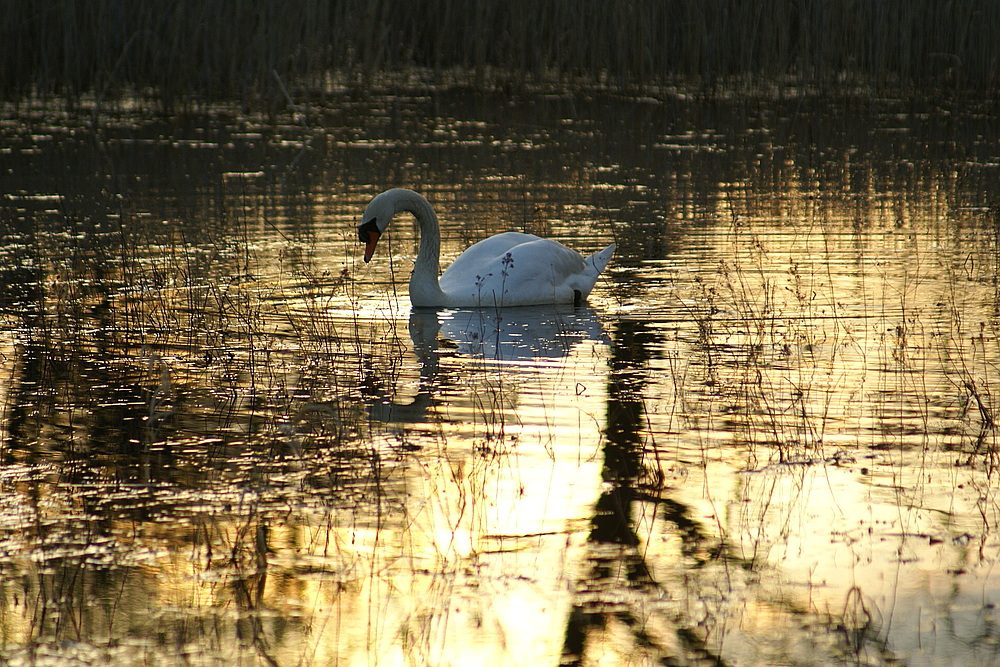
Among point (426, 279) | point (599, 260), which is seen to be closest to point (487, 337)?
point (426, 279)

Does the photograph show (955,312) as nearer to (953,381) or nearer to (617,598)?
(953,381)

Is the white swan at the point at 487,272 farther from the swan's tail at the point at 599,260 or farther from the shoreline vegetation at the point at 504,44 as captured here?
the shoreline vegetation at the point at 504,44

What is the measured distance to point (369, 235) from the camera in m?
9.27

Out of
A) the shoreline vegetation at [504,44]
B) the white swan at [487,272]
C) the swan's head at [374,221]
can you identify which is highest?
the shoreline vegetation at [504,44]

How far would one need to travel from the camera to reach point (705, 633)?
13.0 ft

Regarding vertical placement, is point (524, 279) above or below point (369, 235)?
below

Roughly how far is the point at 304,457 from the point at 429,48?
16.5 meters

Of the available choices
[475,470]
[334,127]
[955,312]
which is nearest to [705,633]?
[475,470]

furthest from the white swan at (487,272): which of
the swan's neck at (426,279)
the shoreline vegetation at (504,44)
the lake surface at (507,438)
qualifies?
the shoreline vegetation at (504,44)

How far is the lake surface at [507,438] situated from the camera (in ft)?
13.4

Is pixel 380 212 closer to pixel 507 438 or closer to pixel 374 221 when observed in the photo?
pixel 374 221

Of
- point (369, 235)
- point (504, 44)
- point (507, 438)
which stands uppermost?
point (504, 44)

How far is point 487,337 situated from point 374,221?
1.52m

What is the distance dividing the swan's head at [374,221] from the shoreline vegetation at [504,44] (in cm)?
975
